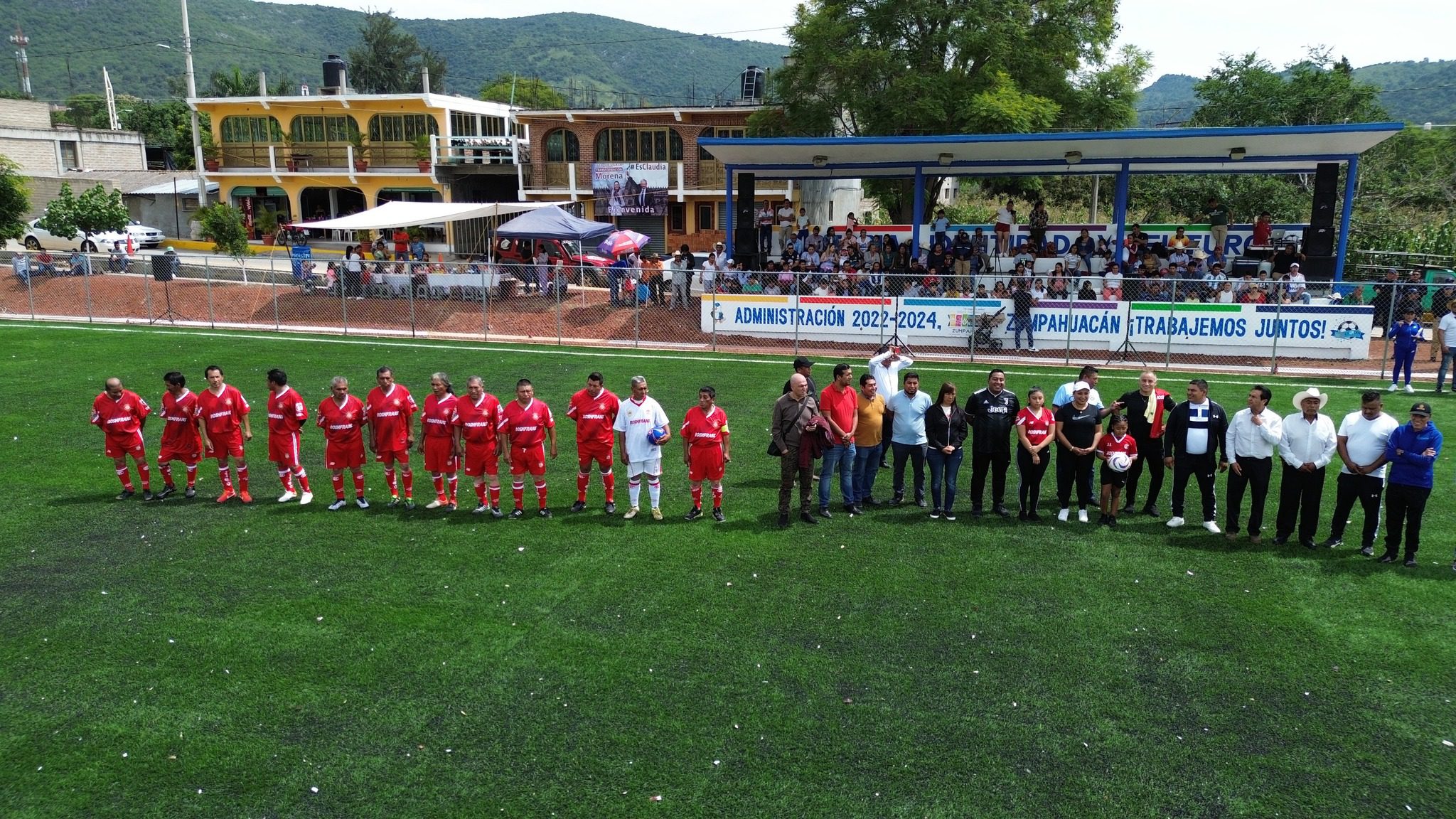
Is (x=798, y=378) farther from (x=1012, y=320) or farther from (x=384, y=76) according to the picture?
(x=384, y=76)

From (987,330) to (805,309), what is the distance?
13.4 feet

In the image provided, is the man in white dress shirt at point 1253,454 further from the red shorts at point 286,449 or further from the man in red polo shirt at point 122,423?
the man in red polo shirt at point 122,423

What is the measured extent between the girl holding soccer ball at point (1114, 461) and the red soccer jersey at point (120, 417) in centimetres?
1074

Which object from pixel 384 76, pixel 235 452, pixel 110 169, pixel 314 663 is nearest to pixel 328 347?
pixel 235 452

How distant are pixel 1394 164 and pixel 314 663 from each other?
50.4 m

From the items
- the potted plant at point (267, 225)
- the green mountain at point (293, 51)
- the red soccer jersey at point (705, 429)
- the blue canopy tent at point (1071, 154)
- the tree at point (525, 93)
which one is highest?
the green mountain at point (293, 51)

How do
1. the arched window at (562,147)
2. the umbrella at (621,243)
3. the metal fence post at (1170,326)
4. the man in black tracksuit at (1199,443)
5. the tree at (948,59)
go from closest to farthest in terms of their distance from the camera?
the man in black tracksuit at (1199,443), the metal fence post at (1170,326), the umbrella at (621,243), the tree at (948,59), the arched window at (562,147)

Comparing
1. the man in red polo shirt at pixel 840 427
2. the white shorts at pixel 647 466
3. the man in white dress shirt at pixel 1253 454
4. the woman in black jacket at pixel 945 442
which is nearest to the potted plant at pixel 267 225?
the white shorts at pixel 647 466

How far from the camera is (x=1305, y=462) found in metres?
9.45

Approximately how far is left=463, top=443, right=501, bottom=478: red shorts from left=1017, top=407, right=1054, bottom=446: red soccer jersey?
5.65m

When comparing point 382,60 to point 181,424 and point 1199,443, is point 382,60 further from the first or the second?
point 1199,443

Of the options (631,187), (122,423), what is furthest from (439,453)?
(631,187)

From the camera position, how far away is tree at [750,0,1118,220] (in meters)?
27.7

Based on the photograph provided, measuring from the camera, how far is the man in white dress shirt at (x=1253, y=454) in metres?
9.60
